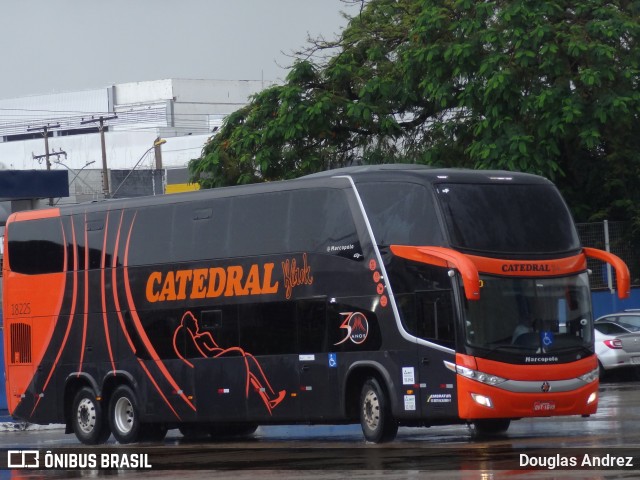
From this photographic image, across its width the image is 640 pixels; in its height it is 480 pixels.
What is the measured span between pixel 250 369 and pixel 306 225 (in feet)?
8.34

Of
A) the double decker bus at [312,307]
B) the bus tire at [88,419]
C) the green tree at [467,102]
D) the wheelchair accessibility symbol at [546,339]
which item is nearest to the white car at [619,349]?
the green tree at [467,102]

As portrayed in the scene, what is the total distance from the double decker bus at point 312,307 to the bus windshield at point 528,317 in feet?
0.09

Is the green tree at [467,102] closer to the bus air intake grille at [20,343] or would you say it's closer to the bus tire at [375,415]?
the bus air intake grille at [20,343]

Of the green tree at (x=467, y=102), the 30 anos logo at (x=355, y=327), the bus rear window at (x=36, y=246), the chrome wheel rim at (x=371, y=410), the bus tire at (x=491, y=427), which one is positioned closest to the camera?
the chrome wheel rim at (x=371, y=410)

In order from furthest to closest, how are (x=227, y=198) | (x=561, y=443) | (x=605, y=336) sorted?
(x=605, y=336) < (x=227, y=198) < (x=561, y=443)

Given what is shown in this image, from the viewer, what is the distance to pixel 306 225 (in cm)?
1989

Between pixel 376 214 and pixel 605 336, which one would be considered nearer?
pixel 376 214

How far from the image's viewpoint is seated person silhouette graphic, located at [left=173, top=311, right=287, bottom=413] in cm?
2042

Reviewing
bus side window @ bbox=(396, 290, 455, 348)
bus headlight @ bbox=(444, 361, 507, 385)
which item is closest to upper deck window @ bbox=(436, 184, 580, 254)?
bus side window @ bbox=(396, 290, 455, 348)

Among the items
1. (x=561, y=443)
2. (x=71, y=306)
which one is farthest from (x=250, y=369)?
(x=561, y=443)

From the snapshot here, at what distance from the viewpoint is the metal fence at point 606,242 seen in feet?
122

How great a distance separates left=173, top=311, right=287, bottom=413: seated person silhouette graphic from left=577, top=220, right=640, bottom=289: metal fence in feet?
58.2

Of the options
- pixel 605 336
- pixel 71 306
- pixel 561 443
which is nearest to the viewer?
pixel 561 443

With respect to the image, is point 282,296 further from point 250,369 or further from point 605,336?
point 605,336
